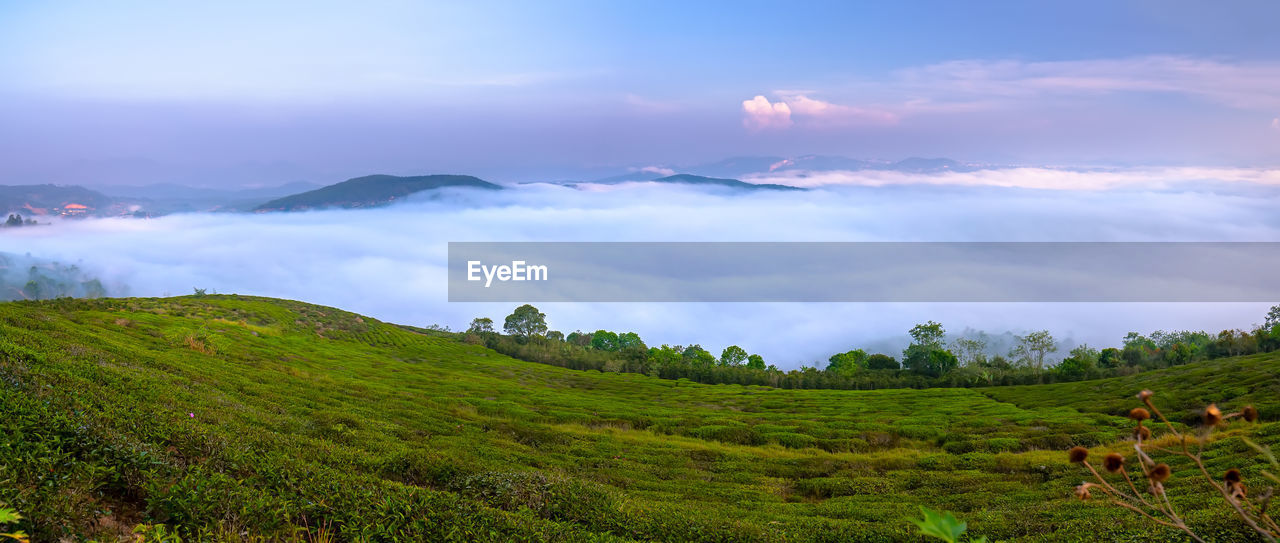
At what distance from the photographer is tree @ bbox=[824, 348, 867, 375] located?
91556 millimetres

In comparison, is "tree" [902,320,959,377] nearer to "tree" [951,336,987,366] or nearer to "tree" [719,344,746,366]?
"tree" [951,336,987,366]

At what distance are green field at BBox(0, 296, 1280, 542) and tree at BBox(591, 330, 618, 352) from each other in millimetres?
87386

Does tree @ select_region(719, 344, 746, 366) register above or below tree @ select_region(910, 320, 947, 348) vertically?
below

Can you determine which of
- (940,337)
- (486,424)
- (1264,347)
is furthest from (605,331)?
(486,424)

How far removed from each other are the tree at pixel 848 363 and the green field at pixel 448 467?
54858mm

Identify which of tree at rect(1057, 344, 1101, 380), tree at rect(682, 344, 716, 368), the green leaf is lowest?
tree at rect(682, 344, 716, 368)

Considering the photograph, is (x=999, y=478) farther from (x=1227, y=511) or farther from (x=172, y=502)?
(x=172, y=502)

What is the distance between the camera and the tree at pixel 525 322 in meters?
113

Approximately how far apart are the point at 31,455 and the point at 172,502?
55.8 inches

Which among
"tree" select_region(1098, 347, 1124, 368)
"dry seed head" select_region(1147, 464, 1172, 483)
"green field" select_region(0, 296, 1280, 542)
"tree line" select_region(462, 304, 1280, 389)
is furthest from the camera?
"tree" select_region(1098, 347, 1124, 368)

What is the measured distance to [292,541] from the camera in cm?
637

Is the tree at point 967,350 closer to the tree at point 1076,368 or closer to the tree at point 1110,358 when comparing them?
the tree at point 1110,358

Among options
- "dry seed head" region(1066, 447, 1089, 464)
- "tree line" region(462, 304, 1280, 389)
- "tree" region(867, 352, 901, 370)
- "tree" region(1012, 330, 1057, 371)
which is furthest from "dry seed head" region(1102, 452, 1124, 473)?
"tree" region(1012, 330, 1057, 371)

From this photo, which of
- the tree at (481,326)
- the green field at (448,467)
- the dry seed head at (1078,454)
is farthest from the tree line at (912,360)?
→ the dry seed head at (1078,454)
